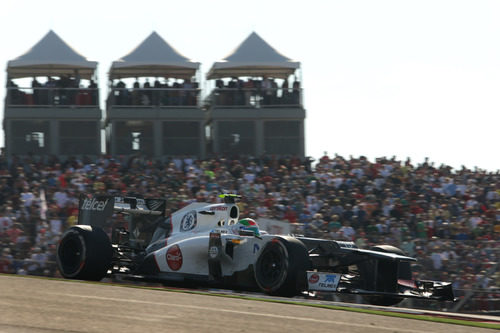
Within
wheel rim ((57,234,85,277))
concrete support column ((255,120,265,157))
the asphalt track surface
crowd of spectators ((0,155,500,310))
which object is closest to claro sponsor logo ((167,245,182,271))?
wheel rim ((57,234,85,277))

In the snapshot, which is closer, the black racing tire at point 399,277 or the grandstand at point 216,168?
the black racing tire at point 399,277

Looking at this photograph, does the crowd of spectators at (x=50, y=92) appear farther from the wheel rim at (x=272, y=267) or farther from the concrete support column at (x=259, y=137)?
the wheel rim at (x=272, y=267)

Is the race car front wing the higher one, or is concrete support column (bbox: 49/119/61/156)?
concrete support column (bbox: 49/119/61/156)

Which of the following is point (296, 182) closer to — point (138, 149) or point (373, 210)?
point (373, 210)

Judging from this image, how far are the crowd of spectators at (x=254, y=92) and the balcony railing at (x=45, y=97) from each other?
3.99 m

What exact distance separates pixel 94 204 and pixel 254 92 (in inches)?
515

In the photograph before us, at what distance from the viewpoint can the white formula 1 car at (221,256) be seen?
1245 centimetres

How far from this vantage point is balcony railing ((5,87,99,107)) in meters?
27.3

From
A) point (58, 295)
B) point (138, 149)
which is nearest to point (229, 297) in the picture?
point (58, 295)

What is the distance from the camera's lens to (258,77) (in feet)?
94.8

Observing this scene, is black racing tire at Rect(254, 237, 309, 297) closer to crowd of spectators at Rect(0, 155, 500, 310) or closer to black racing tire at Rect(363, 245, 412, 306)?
black racing tire at Rect(363, 245, 412, 306)

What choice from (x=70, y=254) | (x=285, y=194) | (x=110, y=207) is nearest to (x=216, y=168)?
(x=285, y=194)

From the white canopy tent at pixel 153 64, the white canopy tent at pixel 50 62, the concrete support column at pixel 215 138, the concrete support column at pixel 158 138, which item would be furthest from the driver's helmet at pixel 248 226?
the white canopy tent at pixel 50 62

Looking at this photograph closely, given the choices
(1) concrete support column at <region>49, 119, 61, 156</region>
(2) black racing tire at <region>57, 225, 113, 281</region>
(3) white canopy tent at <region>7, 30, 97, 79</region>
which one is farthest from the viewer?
(3) white canopy tent at <region>7, 30, 97, 79</region>
